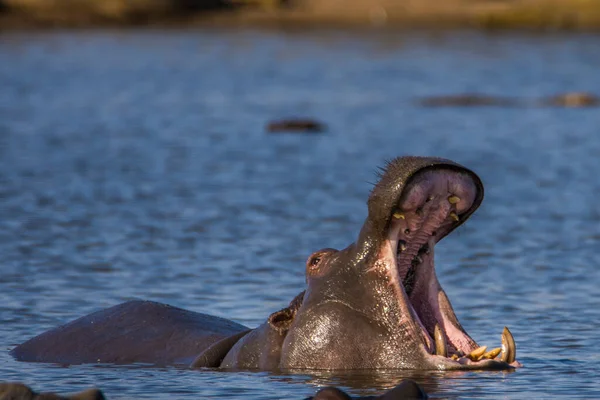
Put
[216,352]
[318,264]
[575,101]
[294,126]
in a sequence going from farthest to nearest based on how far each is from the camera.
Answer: [575,101]
[294,126]
[216,352]
[318,264]

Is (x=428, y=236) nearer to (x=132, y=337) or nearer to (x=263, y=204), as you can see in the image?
(x=132, y=337)

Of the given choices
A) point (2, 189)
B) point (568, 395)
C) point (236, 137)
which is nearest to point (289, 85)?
point (236, 137)

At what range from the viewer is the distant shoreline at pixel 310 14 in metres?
59.4

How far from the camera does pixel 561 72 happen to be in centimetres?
4028

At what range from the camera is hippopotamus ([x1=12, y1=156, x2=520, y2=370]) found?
24.2 ft

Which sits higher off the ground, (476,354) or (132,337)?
(132,337)

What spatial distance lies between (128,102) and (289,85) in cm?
582

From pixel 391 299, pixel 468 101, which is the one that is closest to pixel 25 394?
pixel 391 299

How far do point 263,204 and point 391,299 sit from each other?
9.46 m

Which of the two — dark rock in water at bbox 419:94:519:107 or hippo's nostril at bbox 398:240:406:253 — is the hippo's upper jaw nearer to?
hippo's nostril at bbox 398:240:406:253

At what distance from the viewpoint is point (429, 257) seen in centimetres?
767

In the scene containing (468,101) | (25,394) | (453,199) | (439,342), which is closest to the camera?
(25,394)

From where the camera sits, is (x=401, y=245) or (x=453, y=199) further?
(x=401, y=245)

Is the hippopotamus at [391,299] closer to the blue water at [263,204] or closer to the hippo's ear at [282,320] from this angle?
the hippo's ear at [282,320]
